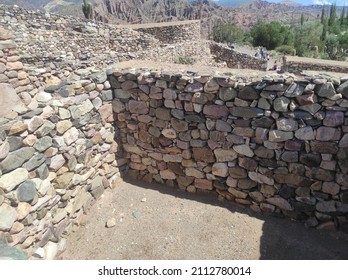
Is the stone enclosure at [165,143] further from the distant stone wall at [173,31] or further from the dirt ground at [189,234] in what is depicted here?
the distant stone wall at [173,31]

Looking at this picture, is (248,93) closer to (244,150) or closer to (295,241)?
(244,150)

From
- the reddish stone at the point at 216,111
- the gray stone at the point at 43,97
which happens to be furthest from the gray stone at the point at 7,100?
the reddish stone at the point at 216,111

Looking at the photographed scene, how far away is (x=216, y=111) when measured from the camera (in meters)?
4.40

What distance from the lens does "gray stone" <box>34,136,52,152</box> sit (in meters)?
3.81

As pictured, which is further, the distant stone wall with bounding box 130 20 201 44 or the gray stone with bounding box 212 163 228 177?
the distant stone wall with bounding box 130 20 201 44

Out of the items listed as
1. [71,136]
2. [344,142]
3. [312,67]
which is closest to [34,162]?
[71,136]

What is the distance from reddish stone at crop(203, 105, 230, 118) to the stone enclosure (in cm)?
1

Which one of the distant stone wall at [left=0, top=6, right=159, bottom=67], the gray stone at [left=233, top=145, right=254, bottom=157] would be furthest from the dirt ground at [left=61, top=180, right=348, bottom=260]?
the distant stone wall at [left=0, top=6, right=159, bottom=67]

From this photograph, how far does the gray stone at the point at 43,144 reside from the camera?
3.81m

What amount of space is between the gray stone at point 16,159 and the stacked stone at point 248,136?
179 centimetres

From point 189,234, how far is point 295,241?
1419 millimetres

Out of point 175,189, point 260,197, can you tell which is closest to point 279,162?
point 260,197

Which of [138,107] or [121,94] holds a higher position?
[121,94]

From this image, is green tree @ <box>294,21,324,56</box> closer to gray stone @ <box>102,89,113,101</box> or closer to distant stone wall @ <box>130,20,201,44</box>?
distant stone wall @ <box>130,20,201,44</box>
